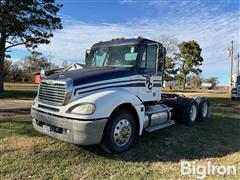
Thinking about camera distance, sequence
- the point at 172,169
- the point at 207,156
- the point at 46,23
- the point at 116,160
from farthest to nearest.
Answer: the point at 46,23 < the point at 207,156 < the point at 116,160 < the point at 172,169

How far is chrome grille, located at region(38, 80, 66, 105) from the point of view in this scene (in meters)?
4.86

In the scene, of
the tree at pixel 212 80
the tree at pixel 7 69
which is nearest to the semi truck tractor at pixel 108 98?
the tree at pixel 7 69

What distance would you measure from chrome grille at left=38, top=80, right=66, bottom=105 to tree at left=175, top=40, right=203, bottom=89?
4133cm

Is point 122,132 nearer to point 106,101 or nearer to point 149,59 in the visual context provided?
point 106,101

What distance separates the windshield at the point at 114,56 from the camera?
5996 mm

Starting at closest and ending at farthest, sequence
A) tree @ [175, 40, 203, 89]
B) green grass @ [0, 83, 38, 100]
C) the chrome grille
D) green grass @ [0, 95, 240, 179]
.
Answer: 1. green grass @ [0, 95, 240, 179]
2. the chrome grille
3. green grass @ [0, 83, 38, 100]
4. tree @ [175, 40, 203, 89]

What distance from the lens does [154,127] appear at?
631cm

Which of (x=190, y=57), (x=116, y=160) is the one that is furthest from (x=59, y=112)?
(x=190, y=57)

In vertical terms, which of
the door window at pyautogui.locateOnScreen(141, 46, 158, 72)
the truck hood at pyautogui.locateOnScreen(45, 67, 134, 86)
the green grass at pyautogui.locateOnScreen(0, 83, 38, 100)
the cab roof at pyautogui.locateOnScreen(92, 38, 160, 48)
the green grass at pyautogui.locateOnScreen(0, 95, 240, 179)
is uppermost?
the cab roof at pyautogui.locateOnScreen(92, 38, 160, 48)

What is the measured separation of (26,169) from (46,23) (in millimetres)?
16838

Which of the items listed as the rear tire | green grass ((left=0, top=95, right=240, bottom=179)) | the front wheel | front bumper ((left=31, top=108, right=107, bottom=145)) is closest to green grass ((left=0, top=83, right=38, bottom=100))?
green grass ((left=0, top=95, right=240, bottom=179))

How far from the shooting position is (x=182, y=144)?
6.01m

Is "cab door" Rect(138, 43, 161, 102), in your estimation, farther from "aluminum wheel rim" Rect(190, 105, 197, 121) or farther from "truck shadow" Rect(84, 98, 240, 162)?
"aluminum wheel rim" Rect(190, 105, 197, 121)

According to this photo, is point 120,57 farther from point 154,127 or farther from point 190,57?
point 190,57
